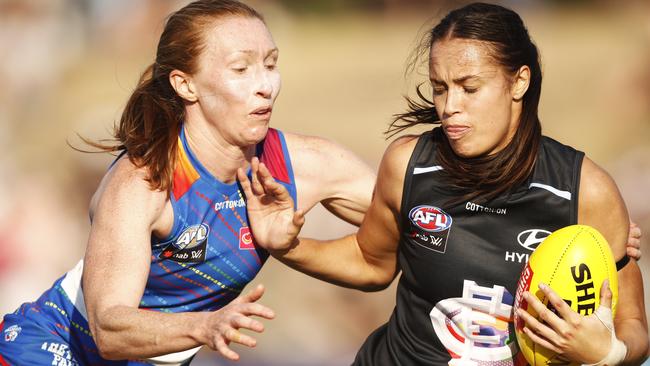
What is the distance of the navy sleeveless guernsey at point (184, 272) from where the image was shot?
369cm

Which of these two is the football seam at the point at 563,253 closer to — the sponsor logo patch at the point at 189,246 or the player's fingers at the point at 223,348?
the player's fingers at the point at 223,348

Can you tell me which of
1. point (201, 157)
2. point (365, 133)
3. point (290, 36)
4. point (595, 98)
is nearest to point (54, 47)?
point (290, 36)

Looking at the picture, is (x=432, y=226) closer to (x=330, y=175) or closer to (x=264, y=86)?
(x=330, y=175)

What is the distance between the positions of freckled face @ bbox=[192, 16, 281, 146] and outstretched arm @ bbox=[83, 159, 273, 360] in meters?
0.40

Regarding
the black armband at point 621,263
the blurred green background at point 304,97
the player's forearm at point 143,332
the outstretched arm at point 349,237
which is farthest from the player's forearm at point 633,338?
the blurred green background at point 304,97

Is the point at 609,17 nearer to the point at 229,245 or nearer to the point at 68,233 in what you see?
the point at 68,233

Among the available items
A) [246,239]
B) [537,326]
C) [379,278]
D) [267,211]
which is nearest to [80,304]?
[246,239]

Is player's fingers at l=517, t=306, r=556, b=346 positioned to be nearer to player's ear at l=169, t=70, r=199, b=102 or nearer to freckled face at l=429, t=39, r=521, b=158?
freckled face at l=429, t=39, r=521, b=158

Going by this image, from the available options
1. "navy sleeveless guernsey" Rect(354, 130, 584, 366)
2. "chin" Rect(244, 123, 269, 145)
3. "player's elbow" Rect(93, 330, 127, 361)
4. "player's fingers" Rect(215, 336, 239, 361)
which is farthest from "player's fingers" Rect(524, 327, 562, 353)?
"player's elbow" Rect(93, 330, 127, 361)

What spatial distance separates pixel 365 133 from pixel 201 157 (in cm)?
632

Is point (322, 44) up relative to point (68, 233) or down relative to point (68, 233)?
up

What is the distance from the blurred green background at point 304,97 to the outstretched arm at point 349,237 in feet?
11.6

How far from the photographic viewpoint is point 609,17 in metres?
10.3

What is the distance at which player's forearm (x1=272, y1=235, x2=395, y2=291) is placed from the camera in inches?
152
